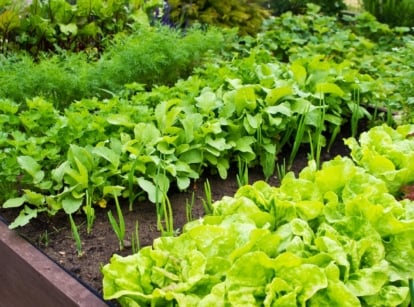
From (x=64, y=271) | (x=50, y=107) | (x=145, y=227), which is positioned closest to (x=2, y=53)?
(x=50, y=107)

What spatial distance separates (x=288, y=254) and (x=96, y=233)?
1032mm

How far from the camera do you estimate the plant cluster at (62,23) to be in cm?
410

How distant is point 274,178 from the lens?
3.04m

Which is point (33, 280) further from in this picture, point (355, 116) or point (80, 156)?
point (355, 116)

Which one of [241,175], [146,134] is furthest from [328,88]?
[146,134]

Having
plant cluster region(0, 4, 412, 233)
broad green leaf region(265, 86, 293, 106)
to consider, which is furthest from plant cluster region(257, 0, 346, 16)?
broad green leaf region(265, 86, 293, 106)

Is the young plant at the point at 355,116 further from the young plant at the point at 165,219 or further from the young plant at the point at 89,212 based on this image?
the young plant at the point at 89,212

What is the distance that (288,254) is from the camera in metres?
1.69

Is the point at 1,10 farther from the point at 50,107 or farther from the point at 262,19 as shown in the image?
the point at 262,19

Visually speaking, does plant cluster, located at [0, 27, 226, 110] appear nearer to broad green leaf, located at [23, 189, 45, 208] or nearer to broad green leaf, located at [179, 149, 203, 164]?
broad green leaf, located at [179, 149, 203, 164]

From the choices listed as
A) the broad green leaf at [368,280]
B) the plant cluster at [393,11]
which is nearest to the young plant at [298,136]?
the broad green leaf at [368,280]

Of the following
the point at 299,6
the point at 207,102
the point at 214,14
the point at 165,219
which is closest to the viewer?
the point at 165,219

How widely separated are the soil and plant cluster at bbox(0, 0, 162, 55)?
1666 millimetres

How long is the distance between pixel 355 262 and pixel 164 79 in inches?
93.8
